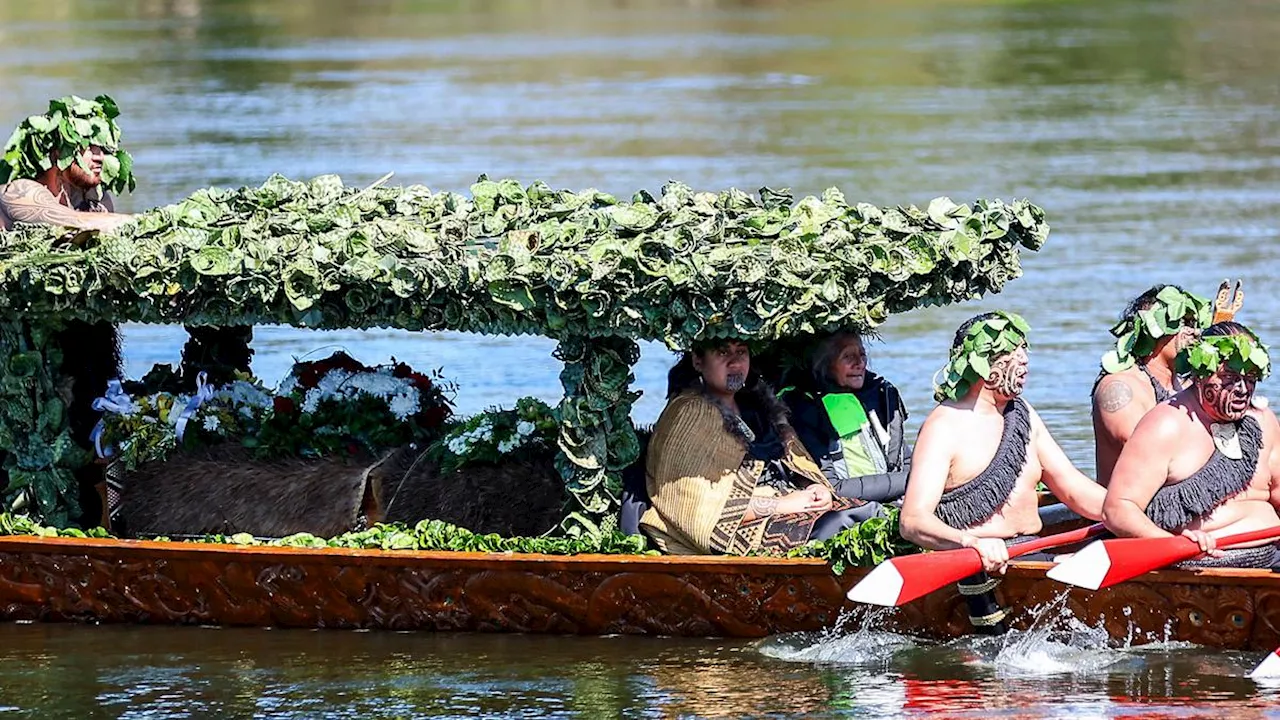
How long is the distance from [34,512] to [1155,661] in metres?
5.06

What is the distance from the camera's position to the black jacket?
11.6 m

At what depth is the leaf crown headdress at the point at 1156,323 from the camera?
11242mm

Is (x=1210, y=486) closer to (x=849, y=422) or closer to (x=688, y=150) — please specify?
(x=849, y=422)

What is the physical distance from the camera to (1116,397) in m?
11.3

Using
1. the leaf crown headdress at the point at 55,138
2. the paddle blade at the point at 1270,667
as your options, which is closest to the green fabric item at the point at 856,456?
the paddle blade at the point at 1270,667

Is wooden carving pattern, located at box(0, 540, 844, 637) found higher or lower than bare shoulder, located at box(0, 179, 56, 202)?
lower

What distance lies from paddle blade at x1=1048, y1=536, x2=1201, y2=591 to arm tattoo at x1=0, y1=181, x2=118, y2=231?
433cm

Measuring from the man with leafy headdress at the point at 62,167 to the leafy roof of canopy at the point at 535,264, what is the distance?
0.47 ft

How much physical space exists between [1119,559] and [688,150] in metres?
18.4

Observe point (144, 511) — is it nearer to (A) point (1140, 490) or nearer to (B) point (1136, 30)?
(A) point (1140, 490)

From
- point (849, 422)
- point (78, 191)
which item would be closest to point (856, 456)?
point (849, 422)

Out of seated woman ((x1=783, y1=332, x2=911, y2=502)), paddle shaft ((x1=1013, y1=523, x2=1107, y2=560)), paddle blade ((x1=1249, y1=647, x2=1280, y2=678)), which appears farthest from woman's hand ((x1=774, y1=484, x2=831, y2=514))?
paddle blade ((x1=1249, y1=647, x2=1280, y2=678))

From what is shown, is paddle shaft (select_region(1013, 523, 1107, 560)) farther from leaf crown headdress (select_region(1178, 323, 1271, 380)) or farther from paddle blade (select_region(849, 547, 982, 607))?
leaf crown headdress (select_region(1178, 323, 1271, 380))

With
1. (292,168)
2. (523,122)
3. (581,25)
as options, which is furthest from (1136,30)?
(292,168)
